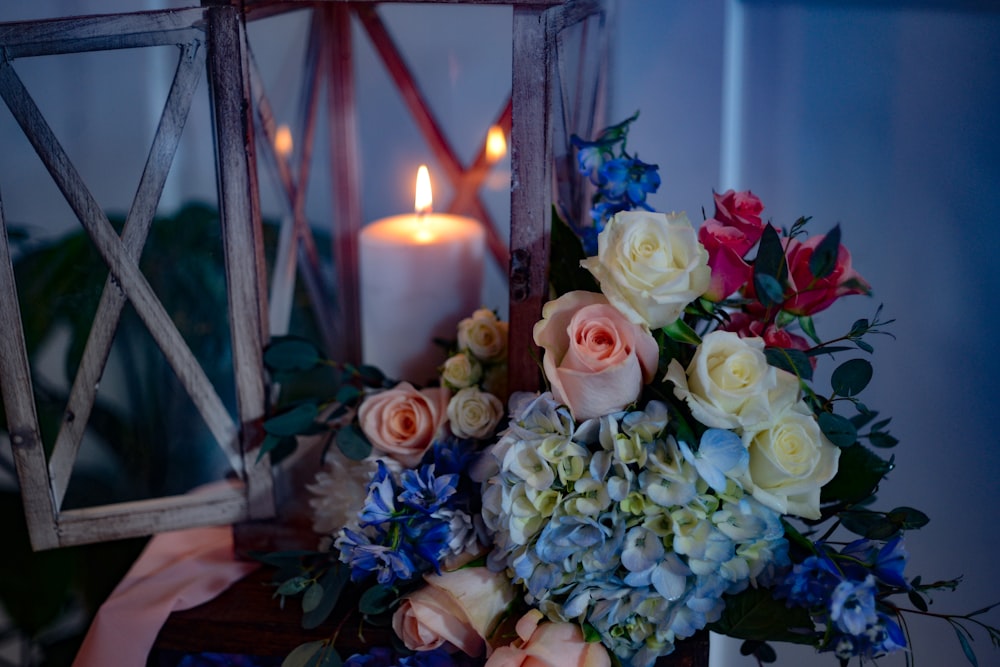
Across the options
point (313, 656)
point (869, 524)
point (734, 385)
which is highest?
point (734, 385)

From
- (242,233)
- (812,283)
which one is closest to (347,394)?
(242,233)

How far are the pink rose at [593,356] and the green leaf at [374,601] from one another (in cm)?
19

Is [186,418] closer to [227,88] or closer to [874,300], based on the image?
[227,88]

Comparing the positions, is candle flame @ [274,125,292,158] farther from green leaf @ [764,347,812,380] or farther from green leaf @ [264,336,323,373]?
green leaf @ [764,347,812,380]

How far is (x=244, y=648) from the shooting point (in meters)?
0.62

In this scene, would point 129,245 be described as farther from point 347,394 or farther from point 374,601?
point 374,601

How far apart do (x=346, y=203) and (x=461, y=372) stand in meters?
0.34

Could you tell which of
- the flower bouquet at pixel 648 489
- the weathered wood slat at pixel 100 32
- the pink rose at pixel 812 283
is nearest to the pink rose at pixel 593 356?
the flower bouquet at pixel 648 489

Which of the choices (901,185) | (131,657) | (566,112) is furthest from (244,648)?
(901,185)

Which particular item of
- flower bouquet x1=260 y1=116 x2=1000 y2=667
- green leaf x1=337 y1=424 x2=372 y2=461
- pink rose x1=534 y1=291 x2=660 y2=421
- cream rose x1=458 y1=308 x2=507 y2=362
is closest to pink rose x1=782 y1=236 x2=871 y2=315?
flower bouquet x1=260 y1=116 x2=1000 y2=667

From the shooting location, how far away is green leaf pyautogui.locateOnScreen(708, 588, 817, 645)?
0.50m

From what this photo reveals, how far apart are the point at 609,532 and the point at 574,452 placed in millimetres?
53

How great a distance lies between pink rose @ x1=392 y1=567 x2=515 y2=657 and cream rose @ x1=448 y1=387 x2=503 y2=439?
9 cm

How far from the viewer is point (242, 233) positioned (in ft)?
1.98
